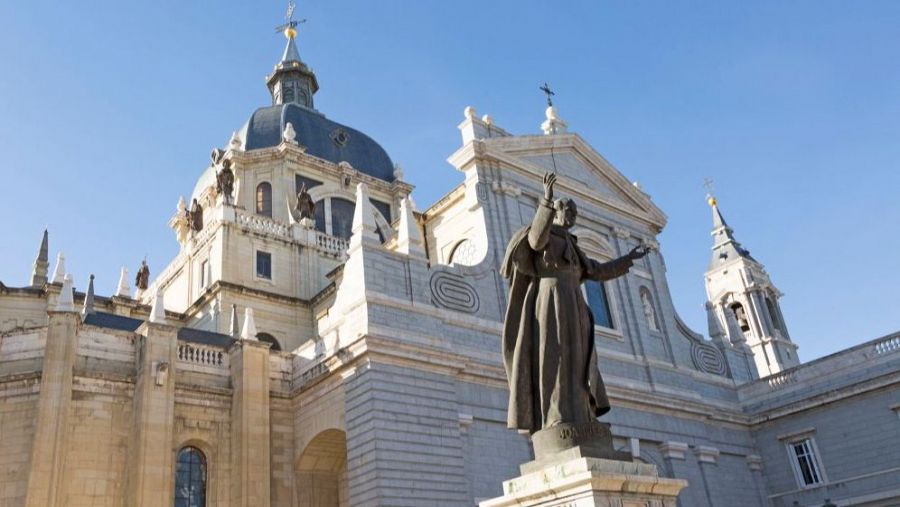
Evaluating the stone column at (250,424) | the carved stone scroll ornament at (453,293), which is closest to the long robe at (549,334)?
the carved stone scroll ornament at (453,293)

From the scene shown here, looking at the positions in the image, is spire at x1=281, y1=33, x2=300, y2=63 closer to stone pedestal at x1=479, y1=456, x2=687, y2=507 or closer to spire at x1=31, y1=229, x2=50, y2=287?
spire at x1=31, y1=229, x2=50, y2=287

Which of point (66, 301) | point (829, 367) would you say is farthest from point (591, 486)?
point (829, 367)

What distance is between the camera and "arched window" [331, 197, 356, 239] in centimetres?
3622

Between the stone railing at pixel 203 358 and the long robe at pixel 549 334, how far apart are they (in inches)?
553

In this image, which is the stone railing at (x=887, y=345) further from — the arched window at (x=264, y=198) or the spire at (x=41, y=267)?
the spire at (x=41, y=267)

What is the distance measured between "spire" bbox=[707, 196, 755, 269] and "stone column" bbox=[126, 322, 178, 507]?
41.1m

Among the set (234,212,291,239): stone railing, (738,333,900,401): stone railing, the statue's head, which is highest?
(234,212,291,239): stone railing

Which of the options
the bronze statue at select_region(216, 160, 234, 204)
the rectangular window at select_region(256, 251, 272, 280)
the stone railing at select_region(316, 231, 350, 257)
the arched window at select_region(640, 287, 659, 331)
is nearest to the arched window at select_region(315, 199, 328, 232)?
the stone railing at select_region(316, 231, 350, 257)

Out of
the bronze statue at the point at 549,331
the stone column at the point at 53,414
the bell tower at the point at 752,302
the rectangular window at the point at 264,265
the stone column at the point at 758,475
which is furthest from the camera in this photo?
the bell tower at the point at 752,302

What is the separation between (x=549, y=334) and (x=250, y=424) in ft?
44.7

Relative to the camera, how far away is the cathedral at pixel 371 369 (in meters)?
17.1

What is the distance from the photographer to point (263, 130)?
38.4 metres

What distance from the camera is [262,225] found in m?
30.5

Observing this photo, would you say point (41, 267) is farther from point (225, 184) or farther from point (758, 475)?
point (758, 475)
